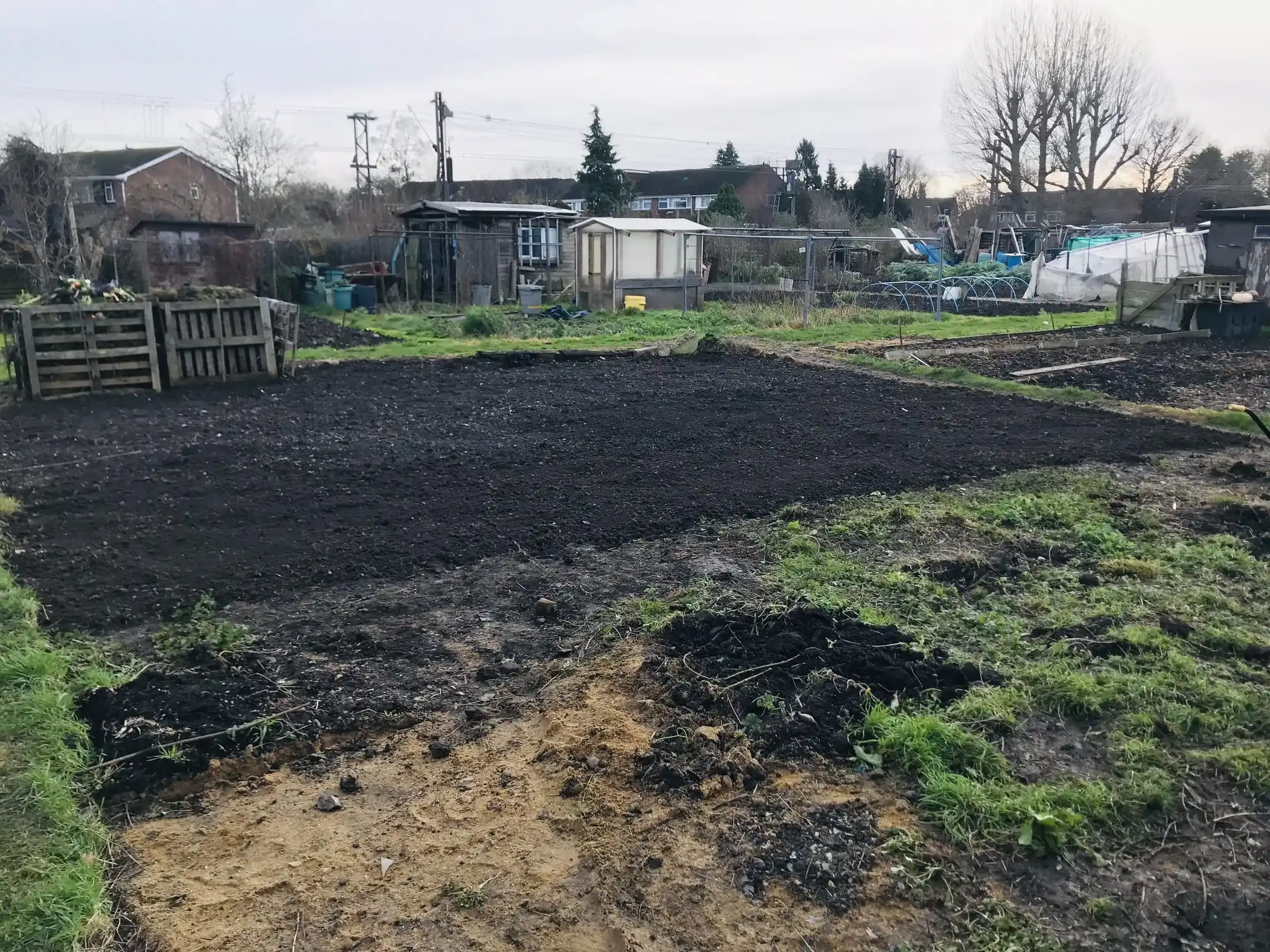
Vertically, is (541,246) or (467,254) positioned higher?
(541,246)

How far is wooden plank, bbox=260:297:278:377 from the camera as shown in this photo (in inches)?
574

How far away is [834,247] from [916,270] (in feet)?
13.5

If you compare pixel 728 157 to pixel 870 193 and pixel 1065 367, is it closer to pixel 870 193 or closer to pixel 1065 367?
pixel 870 193

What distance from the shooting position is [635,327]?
73.0 ft

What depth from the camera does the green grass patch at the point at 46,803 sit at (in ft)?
10.3

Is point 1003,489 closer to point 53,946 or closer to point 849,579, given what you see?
point 849,579

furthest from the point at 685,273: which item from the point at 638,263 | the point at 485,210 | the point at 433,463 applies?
the point at 433,463

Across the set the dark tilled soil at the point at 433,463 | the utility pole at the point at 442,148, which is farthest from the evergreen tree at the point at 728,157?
the dark tilled soil at the point at 433,463

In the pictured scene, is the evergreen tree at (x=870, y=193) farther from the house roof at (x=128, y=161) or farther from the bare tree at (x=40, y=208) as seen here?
the bare tree at (x=40, y=208)

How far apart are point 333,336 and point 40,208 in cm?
958

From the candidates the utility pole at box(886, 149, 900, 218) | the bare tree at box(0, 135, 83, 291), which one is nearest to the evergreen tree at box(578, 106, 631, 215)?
the utility pole at box(886, 149, 900, 218)

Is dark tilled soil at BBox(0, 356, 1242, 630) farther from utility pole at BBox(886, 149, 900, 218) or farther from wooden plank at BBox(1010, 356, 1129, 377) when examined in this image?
utility pole at BBox(886, 149, 900, 218)

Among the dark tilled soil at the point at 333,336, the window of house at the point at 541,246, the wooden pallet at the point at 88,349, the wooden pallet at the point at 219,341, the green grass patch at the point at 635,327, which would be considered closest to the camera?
the wooden pallet at the point at 88,349

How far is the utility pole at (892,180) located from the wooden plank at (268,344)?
4000 centimetres
